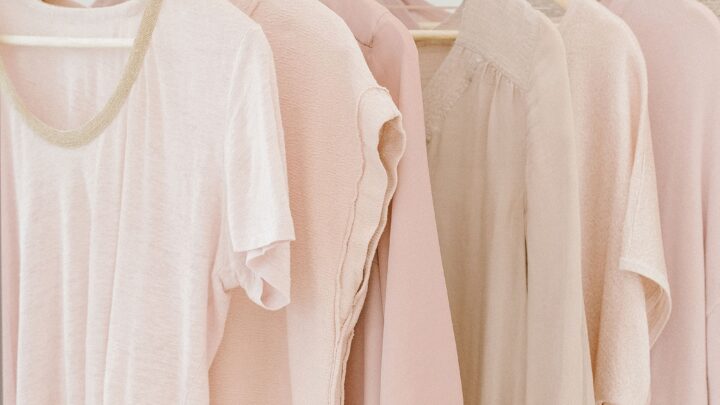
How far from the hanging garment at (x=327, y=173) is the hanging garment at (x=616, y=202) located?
24 centimetres

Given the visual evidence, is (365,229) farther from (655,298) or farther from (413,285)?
(655,298)

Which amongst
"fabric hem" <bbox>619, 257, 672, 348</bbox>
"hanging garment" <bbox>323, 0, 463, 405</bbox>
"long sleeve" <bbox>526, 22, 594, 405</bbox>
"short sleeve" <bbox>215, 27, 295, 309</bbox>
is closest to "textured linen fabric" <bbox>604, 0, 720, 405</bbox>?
"fabric hem" <bbox>619, 257, 672, 348</bbox>

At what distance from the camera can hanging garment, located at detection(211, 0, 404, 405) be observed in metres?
0.64

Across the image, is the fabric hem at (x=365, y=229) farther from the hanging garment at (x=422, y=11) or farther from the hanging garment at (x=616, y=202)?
the hanging garment at (x=422, y=11)

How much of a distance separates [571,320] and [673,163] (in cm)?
21

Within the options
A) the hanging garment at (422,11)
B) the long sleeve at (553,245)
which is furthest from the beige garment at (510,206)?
the hanging garment at (422,11)

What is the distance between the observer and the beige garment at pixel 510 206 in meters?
0.66

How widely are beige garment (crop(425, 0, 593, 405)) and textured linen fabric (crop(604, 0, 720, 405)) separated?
14 centimetres

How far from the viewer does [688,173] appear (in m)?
0.73

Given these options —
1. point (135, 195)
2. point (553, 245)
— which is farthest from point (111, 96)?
point (553, 245)

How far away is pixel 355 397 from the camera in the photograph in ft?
2.46

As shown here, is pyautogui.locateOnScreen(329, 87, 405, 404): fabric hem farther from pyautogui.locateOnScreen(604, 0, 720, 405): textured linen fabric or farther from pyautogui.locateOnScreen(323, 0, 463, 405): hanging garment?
pyautogui.locateOnScreen(604, 0, 720, 405): textured linen fabric

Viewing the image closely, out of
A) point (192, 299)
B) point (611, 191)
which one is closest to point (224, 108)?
point (192, 299)

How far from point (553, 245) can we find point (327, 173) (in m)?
0.22
